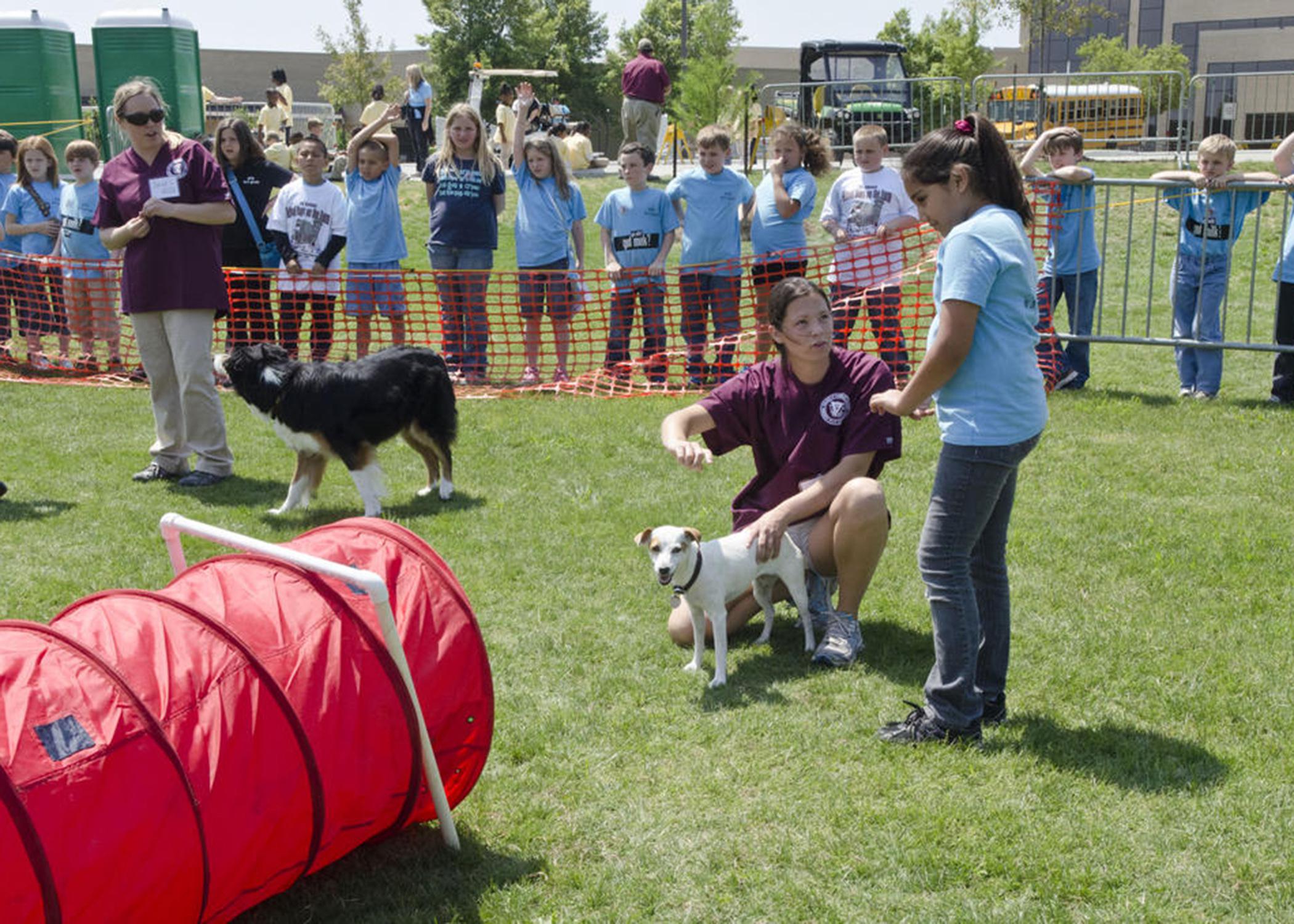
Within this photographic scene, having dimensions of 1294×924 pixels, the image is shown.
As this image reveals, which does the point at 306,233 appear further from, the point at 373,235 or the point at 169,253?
the point at 169,253

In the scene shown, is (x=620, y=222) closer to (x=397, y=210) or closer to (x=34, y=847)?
(x=397, y=210)

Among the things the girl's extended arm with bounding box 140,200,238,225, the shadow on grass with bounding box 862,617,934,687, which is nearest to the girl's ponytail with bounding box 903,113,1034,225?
the shadow on grass with bounding box 862,617,934,687

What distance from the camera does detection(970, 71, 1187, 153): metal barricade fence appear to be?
19.2 meters

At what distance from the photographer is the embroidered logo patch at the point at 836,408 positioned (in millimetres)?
4730

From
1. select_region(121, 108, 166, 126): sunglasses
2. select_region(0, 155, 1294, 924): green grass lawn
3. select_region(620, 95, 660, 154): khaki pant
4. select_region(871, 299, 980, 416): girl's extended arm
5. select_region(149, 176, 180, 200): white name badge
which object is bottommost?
select_region(0, 155, 1294, 924): green grass lawn

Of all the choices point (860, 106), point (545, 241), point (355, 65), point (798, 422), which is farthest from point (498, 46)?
point (798, 422)

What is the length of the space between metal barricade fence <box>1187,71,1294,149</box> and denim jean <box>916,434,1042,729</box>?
18.1m

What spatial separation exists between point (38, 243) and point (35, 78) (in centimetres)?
809

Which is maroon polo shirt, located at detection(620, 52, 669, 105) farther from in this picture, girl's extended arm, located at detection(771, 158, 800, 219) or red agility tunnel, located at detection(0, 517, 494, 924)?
red agility tunnel, located at detection(0, 517, 494, 924)

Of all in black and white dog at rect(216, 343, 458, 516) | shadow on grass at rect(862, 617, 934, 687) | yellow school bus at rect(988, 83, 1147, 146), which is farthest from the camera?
yellow school bus at rect(988, 83, 1147, 146)

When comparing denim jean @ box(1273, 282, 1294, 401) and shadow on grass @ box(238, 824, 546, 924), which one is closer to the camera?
shadow on grass @ box(238, 824, 546, 924)

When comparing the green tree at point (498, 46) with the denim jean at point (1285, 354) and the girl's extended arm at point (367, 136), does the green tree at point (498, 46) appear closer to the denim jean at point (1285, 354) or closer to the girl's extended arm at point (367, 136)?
the girl's extended arm at point (367, 136)

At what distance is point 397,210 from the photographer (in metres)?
10.4

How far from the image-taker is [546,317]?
1129 cm
